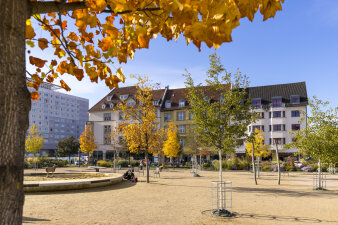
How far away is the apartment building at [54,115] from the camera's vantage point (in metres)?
111

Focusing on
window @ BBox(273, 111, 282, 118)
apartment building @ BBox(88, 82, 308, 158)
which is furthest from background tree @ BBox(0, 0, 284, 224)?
window @ BBox(273, 111, 282, 118)

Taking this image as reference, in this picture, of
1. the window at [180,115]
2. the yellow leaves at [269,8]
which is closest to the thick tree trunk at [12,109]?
Result: the yellow leaves at [269,8]

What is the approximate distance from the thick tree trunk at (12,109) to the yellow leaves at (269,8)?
2.13m

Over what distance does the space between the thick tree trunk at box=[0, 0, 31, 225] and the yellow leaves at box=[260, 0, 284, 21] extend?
213 centimetres

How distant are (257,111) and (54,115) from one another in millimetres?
87488

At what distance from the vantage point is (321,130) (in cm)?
2106

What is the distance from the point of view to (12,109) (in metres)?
2.31

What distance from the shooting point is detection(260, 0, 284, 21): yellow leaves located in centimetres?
258

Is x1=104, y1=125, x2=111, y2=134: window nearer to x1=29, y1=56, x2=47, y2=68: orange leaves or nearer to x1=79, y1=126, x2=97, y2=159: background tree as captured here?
x1=79, y1=126, x2=97, y2=159: background tree

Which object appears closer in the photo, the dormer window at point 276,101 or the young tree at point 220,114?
the young tree at point 220,114

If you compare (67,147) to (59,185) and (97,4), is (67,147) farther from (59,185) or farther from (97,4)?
(97,4)

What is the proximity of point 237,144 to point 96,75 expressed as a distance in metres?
10.9

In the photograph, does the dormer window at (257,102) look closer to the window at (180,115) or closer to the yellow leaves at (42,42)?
the window at (180,115)

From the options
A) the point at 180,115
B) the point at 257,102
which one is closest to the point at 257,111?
the point at 257,102
